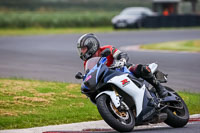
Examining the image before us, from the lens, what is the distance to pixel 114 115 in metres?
6.69

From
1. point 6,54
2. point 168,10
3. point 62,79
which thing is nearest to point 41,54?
point 6,54

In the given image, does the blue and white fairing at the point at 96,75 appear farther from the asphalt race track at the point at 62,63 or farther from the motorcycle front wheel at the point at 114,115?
the asphalt race track at the point at 62,63

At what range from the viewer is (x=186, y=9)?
70125mm

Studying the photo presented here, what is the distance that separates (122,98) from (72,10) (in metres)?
56.4

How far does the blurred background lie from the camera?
Result: 42656 mm

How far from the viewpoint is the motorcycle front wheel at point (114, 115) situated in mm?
6536

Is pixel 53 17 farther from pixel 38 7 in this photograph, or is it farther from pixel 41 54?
pixel 41 54

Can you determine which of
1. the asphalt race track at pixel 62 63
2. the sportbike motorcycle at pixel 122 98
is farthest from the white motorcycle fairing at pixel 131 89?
the asphalt race track at pixel 62 63

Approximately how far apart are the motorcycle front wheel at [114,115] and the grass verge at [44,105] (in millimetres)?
1204

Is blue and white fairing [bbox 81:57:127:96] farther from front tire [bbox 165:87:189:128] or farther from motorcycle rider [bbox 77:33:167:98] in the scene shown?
front tire [bbox 165:87:189:128]

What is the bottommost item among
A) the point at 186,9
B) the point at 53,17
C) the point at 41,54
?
the point at 186,9

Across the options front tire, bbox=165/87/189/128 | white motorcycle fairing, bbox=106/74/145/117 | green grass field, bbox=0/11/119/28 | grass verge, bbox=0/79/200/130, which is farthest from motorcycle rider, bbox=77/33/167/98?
green grass field, bbox=0/11/119/28

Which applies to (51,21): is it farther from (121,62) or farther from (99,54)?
(121,62)

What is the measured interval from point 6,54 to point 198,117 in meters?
13.6
